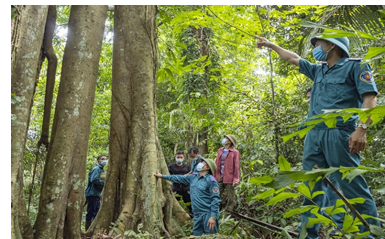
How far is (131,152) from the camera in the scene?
465cm

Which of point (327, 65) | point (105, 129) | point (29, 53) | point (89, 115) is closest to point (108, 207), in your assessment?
point (89, 115)

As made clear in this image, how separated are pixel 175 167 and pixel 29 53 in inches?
162

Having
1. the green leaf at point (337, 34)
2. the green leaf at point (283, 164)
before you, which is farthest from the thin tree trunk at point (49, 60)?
the green leaf at point (337, 34)

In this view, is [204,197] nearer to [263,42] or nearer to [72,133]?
[72,133]

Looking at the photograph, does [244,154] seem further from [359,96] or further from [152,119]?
[359,96]

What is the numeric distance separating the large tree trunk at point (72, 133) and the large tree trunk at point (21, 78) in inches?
12.7

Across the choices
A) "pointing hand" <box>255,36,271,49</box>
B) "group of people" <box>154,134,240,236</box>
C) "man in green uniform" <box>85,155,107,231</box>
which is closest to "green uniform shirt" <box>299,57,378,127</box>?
"pointing hand" <box>255,36,271,49</box>

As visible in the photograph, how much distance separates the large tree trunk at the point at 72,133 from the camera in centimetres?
366

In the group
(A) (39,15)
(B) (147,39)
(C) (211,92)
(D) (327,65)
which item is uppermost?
(C) (211,92)

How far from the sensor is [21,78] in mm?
3275

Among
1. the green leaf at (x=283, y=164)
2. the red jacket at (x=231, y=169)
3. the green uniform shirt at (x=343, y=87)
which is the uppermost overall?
the green uniform shirt at (x=343, y=87)

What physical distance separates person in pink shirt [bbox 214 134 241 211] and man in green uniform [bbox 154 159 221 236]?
100cm

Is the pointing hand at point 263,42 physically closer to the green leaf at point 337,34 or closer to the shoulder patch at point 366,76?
the shoulder patch at point 366,76

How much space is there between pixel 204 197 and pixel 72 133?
2103 millimetres
